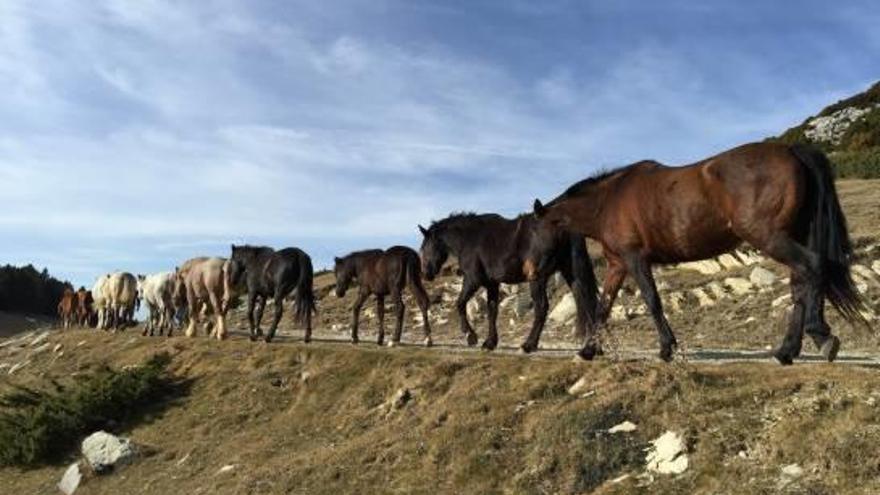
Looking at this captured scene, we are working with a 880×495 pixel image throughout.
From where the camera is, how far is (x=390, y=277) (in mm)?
20406

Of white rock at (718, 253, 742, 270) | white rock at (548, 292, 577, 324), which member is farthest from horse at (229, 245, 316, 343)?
white rock at (718, 253, 742, 270)

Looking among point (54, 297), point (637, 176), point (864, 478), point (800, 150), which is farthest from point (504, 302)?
point (54, 297)

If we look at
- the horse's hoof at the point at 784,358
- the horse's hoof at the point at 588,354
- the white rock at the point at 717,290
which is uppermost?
the white rock at the point at 717,290

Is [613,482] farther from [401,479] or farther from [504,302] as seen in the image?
[504,302]

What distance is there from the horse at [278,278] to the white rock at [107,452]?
5427 millimetres

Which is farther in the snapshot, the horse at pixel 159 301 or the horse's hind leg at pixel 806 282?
the horse at pixel 159 301

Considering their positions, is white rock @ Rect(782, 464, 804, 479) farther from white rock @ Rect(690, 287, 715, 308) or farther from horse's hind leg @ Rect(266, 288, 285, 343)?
white rock @ Rect(690, 287, 715, 308)

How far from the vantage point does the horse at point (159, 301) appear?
27.4 meters

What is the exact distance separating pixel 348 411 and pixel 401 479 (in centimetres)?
423

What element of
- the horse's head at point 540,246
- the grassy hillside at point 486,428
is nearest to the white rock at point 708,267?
the horse's head at point 540,246

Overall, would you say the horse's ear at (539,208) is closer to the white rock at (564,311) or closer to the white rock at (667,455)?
the white rock at (667,455)

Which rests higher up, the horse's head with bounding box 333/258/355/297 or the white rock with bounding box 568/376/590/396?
the horse's head with bounding box 333/258/355/297

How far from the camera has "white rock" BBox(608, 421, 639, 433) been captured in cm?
917

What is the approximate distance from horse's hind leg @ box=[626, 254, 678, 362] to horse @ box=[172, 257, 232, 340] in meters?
14.1
